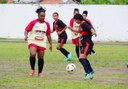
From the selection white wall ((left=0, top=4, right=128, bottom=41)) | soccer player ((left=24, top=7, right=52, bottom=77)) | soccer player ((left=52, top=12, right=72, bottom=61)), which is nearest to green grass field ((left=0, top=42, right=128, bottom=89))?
soccer player ((left=24, top=7, right=52, bottom=77))

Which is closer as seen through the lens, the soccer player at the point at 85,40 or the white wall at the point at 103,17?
the soccer player at the point at 85,40

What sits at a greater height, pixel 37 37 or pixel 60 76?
pixel 37 37

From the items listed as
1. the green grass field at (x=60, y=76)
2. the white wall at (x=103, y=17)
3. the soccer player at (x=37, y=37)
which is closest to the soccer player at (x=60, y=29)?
the green grass field at (x=60, y=76)

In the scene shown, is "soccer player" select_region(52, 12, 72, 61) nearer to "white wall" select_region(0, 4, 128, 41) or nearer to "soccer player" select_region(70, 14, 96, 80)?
"soccer player" select_region(70, 14, 96, 80)

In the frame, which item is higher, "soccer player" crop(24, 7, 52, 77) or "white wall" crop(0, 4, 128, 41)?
"soccer player" crop(24, 7, 52, 77)

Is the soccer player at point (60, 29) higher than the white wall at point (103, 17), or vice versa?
the soccer player at point (60, 29)

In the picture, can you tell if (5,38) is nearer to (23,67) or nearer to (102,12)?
(102,12)

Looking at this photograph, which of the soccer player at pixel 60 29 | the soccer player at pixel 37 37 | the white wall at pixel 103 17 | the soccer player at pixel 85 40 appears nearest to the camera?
the soccer player at pixel 85 40

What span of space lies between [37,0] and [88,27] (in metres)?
43.2

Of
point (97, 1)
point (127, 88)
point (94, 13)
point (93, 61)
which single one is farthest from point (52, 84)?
point (97, 1)

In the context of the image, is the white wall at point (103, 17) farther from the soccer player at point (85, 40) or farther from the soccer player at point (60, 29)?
the soccer player at point (85, 40)

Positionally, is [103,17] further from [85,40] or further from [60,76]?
[85,40]

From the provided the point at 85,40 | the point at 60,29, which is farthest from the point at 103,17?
the point at 85,40

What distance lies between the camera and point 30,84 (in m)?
13.0
